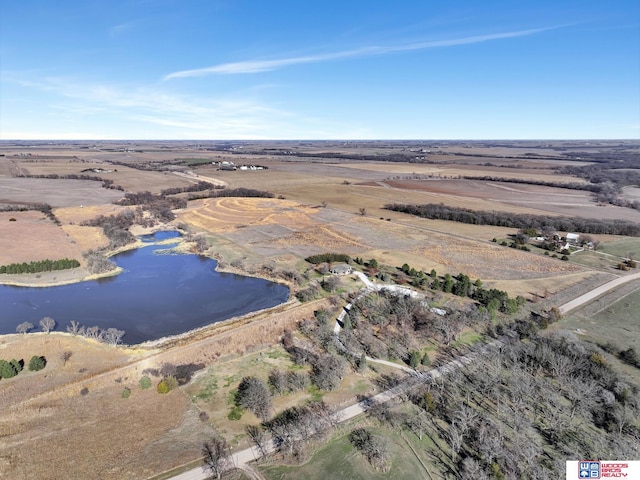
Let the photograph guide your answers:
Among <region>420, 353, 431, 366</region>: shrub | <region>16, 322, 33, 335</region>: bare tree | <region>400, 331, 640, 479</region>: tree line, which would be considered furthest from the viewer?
<region>16, 322, 33, 335</region>: bare tree

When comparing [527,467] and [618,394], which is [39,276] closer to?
[527,467]

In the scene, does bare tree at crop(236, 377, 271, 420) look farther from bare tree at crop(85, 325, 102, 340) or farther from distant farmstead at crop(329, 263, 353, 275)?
distant farmstead at crop(329, 263, 353, 275)

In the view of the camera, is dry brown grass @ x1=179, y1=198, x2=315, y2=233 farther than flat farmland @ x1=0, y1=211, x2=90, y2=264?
Yes

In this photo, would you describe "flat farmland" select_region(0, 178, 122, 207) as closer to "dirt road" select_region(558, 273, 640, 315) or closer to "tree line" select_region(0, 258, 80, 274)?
"tree line" select_region(0, 258, 80, 274)

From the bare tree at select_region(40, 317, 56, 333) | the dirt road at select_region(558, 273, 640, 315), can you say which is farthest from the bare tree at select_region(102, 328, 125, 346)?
the dirt road at select_region(558, 273, 640, 315)

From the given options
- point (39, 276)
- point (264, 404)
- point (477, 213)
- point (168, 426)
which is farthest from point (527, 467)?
point (477, 213)

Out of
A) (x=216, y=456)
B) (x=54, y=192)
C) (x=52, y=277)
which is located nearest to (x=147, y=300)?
(x=52, y=277)

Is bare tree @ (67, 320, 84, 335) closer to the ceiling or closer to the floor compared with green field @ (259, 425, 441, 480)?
closer to the ceiling

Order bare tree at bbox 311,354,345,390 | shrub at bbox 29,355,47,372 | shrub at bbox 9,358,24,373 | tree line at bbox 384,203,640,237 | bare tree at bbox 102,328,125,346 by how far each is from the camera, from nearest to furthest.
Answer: bare tree at bbox 311,354,345,390 → shrub at bbox 9,358,24,373 → shrub at bbox 29,355,47,372 → bare tree at bbox 102,328,125,346 → tree line at bbox 384,203,640,237
